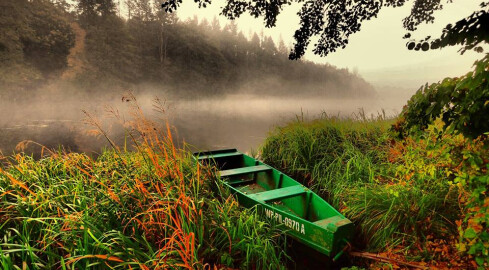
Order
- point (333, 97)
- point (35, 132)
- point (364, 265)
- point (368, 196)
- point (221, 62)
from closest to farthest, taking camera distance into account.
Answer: point (364, 265) → point (368, 196) → point (35, 132) → point (221, 62) → point (333, 97)

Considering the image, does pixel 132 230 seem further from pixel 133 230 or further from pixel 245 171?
pixel 245 171

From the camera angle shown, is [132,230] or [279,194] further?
[279,194]

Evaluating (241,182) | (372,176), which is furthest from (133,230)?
(372,176)

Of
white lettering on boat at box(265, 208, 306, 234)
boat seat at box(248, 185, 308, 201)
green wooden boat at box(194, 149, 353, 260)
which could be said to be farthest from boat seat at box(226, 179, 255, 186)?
white lettering on boat at box(265, 208, 306, 234)

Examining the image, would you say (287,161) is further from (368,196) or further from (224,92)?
(224,92)

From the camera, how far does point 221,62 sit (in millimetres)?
52781

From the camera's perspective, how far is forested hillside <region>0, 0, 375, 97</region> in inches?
1209

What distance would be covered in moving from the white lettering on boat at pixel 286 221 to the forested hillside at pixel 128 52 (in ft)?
117

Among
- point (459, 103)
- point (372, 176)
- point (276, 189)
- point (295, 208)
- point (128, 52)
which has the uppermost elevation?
point (128, 52)

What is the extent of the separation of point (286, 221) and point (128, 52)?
139 ft

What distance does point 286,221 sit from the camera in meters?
3.81

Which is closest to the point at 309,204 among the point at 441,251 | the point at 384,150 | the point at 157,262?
the point at 441,251

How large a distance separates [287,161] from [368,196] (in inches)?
108

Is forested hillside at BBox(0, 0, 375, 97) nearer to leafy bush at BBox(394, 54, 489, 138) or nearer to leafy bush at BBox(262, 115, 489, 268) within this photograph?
leafy bush at BBox(262, 115, 489, 268)
